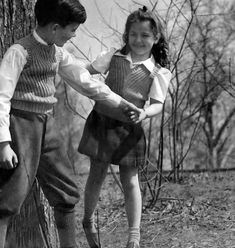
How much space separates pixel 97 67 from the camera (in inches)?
143

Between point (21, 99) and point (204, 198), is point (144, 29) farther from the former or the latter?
point (204, 198)

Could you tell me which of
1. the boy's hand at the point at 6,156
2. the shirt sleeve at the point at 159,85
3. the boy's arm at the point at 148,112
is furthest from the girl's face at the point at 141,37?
the boy's hand at the point at 6,156

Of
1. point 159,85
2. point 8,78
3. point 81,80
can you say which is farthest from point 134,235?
point 8,78

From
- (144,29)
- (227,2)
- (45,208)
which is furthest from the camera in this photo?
(227,2)

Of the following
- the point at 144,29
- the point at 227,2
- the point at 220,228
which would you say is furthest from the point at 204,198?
the point at 227,2

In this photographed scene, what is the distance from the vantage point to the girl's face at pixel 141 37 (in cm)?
353

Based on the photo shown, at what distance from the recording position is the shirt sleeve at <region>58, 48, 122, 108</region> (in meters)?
3.29

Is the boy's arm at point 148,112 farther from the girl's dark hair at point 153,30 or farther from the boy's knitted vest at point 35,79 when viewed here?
the boy's knitted vest at point 35,79

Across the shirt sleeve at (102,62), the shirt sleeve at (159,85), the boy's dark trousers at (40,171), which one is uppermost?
the shirt sleeve at (102,62)

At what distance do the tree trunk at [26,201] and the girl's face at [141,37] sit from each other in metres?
0.59

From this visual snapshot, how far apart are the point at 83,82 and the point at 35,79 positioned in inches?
11.9

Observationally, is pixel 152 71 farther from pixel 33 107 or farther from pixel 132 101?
pixel 33 107

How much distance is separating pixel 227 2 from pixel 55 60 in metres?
5.59

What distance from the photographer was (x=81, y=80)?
10.8 ft
